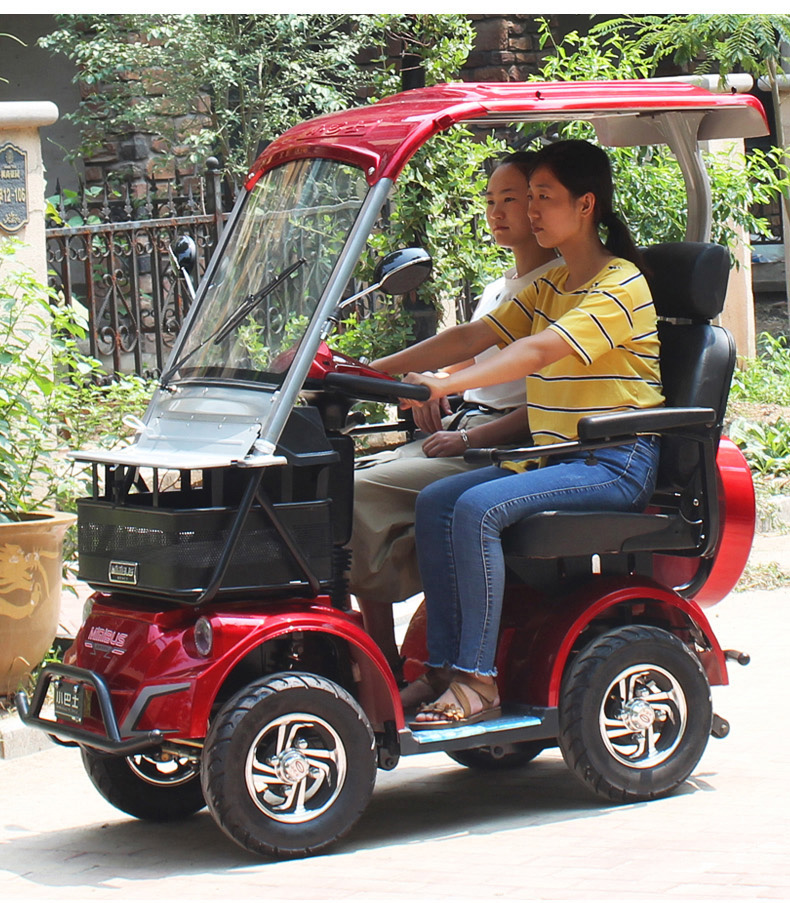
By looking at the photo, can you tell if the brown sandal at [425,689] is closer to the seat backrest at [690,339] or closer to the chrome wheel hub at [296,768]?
the chrome wheel hub at [296,768]

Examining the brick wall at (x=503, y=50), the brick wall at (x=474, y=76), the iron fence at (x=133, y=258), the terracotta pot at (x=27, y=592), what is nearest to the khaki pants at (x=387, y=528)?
the terracotta pot at (x=27, y=592)

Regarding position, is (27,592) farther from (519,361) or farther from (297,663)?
(519,361)

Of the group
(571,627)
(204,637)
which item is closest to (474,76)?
(571,627)

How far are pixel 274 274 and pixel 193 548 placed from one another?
0.86 metres

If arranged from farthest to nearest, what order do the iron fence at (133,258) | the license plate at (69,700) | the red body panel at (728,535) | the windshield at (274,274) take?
the iron fence at (133,258) → the red body panel at (728,535) → the windshield at (274,274) → the license plate at (69,700)

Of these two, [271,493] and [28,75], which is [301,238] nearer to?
[271,493]

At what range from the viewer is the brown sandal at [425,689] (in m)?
4.59

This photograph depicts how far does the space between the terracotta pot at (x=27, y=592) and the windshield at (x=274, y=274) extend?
1.49m

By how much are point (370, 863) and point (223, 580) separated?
2.84 ft

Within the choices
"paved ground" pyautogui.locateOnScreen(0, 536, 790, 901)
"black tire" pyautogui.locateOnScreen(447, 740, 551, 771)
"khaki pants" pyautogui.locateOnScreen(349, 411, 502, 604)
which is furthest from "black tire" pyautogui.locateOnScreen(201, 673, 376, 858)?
"black tire" pyautogui.locateOnScreen(447, 740, 551, 771)

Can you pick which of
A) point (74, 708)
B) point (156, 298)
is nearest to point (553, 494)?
point (74, 708)

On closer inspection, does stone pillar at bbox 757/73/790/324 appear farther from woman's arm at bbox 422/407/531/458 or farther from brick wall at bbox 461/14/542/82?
woman's arm at bbox 422/407/531/458

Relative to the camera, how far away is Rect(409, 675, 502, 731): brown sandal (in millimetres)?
4414

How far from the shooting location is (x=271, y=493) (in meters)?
4.29
